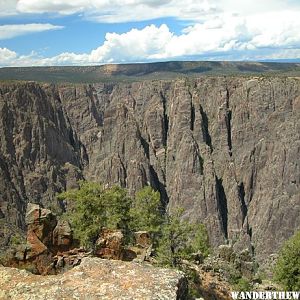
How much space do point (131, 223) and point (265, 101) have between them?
125 m

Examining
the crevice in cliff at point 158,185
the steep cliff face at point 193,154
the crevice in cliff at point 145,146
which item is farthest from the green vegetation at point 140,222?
the crevice in cliff at point 145,146

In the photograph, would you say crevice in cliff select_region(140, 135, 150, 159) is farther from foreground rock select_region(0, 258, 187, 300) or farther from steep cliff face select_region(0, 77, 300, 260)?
foreground rock select_region(0, 258, 187, 300)

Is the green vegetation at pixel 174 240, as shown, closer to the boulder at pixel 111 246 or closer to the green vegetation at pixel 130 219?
the green vegetation at pixel 130 219

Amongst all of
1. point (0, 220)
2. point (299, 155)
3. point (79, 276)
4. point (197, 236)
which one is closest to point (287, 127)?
point (299, 155)

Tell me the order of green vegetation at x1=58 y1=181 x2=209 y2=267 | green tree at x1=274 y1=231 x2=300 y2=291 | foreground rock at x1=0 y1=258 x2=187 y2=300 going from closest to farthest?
foreground rock at x1=0 y1=258 x2=187 y2=300, green vegetation at x1=58 y1=181 x2=209 y2=267, green tree at x1=274 y1=231 x2=300 y2=291

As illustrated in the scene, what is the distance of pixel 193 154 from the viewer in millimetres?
169250

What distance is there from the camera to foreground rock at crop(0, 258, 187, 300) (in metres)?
14.0

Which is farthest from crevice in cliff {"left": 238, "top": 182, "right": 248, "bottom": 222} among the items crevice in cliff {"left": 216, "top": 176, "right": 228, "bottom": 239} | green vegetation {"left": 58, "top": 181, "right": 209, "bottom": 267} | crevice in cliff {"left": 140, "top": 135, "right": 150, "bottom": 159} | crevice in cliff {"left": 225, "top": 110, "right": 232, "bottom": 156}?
green vegetation {"left": 58, "top": 181, "right": 209, "bottom": 267}

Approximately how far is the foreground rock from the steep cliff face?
132 meters

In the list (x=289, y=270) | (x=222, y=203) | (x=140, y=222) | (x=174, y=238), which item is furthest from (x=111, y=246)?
(x=222, y=203)

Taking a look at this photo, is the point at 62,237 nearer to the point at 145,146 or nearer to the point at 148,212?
the point at 148,212

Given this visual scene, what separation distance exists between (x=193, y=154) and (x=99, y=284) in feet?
511

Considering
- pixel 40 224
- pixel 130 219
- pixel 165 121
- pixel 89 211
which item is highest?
pixel 40 224

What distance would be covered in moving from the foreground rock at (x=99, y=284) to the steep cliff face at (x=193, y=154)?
13222 centimetres
